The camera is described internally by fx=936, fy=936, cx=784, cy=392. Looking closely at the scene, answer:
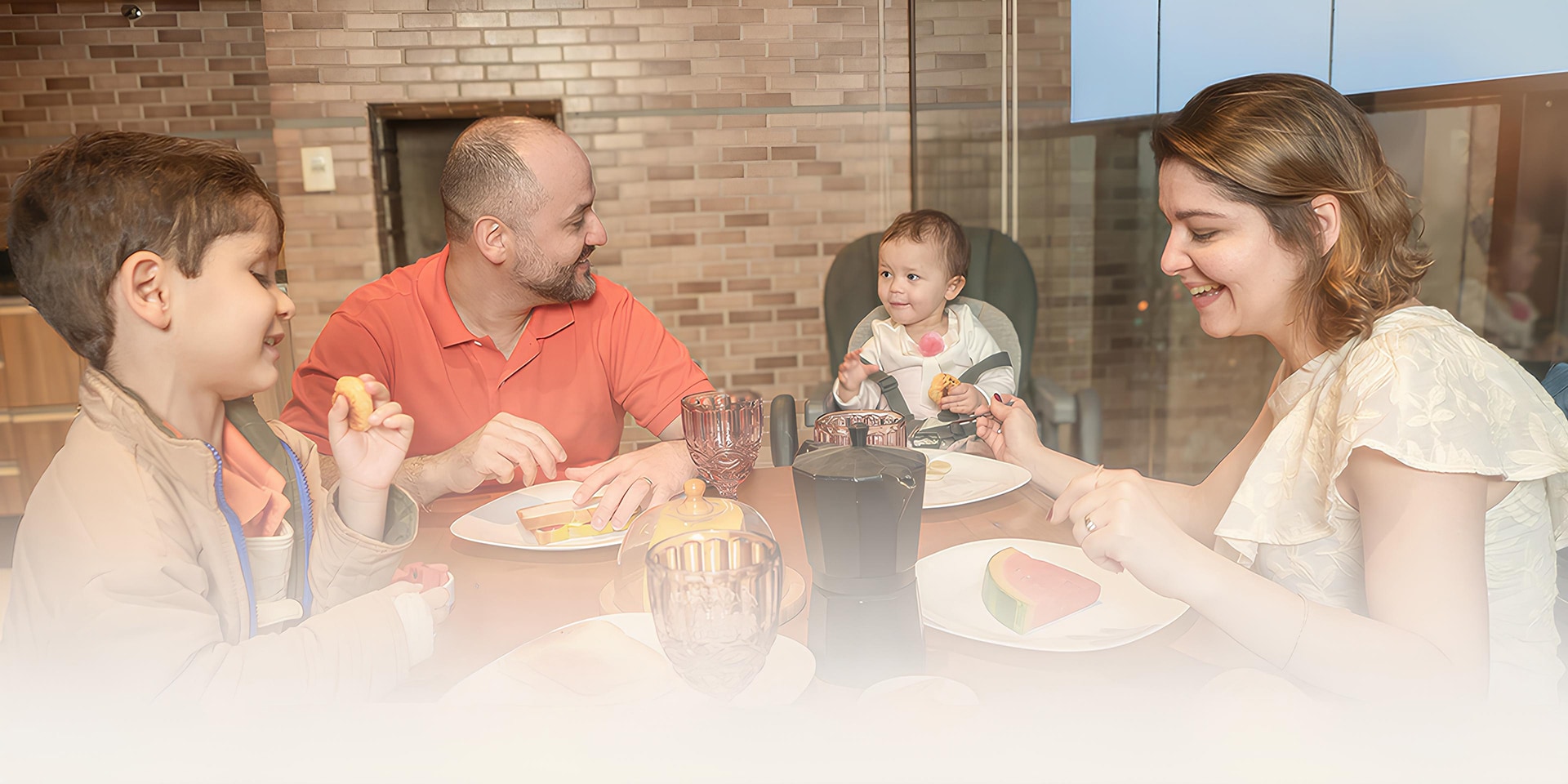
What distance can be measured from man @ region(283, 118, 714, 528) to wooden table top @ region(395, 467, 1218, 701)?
0.46 metres

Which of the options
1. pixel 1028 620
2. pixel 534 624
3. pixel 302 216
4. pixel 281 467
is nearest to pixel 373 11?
pixel 302 216

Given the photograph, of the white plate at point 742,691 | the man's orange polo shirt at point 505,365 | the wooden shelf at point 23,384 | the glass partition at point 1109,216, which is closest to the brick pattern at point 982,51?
the glass partition at point 1109,216

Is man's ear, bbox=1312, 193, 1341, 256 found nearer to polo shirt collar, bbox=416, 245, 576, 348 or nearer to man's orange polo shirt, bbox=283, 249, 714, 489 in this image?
man's orange polo shirt, bbox=283, 249, 714, 489

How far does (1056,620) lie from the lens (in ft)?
2.68

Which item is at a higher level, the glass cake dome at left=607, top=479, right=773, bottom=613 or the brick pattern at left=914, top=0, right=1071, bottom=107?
the brick pattern at left=914, top=0, right=1071, bottom=107

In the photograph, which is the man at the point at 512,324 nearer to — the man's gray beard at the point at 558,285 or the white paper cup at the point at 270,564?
the man's gray beard at the point at 558,285

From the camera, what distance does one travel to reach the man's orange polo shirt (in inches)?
64.5

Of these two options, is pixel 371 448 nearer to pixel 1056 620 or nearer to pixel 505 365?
pixel 1056 620

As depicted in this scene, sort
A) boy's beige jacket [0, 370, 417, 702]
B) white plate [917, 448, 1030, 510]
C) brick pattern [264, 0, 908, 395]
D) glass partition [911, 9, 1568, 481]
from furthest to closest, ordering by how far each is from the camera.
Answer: brick pattern [264, 0, 908, 395], glass partition [911, 9, 1568, 481], white plate [917, 448, 1030, 510], boy's beige jacket [0, 370, 417, 702]

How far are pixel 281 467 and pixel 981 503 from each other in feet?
2.62

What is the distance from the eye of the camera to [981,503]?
3.92 ft

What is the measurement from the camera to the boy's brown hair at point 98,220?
2.31 feet

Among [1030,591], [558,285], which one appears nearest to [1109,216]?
[558,285]

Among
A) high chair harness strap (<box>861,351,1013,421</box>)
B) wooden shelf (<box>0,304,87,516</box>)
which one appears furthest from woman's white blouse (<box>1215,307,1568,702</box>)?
wooden shelf (<box>0,304,87,516</box>)
